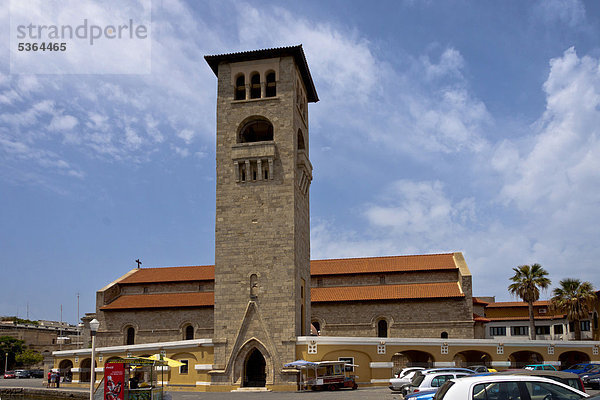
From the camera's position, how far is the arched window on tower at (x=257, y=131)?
43.2 metres

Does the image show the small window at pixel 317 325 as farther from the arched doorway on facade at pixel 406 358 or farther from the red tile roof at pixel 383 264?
Result: the arched doorway on facade at pixel 406 358

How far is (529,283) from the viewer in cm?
5197

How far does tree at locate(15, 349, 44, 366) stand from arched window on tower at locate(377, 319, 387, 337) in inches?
2435

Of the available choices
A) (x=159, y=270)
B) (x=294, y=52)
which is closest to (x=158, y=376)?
(x=159, y=270)

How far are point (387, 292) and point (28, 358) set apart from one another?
62.5 meters

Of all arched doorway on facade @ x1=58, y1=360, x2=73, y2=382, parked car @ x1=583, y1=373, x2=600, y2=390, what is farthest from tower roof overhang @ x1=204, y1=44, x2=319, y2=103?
parked car @ x1=583, y1=373, x2=600, y2=390

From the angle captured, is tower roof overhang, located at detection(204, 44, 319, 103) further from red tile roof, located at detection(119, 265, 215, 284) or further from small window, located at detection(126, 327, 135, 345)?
small window, located at detection(126, 327, 135, 345)

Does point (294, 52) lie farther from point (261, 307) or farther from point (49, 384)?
point (49, 384)

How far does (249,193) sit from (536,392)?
31754 mm

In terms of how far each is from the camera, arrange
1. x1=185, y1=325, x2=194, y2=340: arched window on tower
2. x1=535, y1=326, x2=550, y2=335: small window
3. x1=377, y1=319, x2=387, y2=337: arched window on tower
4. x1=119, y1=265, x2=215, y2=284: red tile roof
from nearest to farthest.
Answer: x1=377, y1=319, x2=387, y2=337: arched window on tower
x1=185, y1=325, x2=194, y2=340: arched window on tower
x1=119, y1=265, x2=215, y2=284: red tile roof
x1=535, y1=326, x2=550, y2=335: small window

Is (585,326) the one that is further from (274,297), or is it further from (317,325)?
(274,297)

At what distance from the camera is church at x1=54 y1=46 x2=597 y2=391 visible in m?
38.0

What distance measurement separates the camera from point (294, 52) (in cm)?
4225

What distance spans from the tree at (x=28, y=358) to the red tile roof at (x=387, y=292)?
55721 mm
